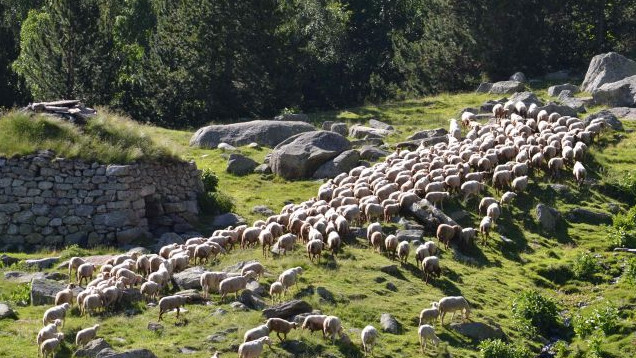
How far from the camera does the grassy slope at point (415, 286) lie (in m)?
27.7

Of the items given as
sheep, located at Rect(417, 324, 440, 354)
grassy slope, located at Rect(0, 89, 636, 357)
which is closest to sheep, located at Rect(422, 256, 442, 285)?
grassy slope, located at Rect(0, 89, 636, 357)

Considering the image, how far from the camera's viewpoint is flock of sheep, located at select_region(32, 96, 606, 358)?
94.9ft

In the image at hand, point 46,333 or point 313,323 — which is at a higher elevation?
point 46,333

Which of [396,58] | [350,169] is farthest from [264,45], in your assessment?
[350,169]

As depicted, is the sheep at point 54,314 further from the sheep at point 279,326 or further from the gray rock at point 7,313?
the sheep at point 279,326

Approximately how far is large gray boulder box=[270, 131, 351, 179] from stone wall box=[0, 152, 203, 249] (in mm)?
8693

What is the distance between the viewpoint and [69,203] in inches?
1577

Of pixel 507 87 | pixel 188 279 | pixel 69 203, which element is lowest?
pixel 188 279

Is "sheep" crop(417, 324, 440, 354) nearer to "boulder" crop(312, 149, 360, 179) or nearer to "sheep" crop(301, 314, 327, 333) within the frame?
"sheep" crop(301, 314, 327, 333)

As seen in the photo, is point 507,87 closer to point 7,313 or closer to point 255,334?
point 255,334

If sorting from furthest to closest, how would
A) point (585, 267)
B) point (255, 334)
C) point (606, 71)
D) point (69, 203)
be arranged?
point (606, 71)
point (69, 203)
point (585, 267)
point (255, 334)

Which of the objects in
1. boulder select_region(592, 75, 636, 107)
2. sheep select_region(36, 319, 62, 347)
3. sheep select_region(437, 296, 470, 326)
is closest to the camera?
sheep select_region(36, 319, 62, 347)

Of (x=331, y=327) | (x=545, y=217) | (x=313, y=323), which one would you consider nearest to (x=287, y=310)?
(x=313, y=323)

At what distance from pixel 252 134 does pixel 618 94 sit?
19157mm
